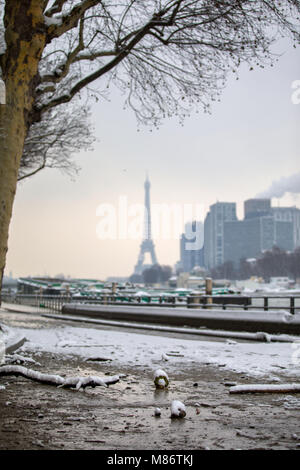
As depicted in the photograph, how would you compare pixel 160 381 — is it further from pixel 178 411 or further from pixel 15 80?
pixel 15 80

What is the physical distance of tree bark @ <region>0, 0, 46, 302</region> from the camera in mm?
7133

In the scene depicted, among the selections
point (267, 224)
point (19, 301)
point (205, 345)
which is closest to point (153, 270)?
point (267, 224)

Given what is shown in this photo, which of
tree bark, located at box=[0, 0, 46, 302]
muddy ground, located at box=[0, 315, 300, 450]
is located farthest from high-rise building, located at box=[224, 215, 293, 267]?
muddy ground, located at box=[0, 315, 300, 450]

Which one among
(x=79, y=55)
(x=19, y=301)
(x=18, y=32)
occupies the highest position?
(x=79, y=55)

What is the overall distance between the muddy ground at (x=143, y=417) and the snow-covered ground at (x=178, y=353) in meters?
1.15

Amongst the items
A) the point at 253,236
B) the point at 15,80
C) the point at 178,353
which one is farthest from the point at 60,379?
the point at 253,236

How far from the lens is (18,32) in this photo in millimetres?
7320

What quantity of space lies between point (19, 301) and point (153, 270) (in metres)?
130

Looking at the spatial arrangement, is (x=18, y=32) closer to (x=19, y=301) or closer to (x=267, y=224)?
(x=19, y=301)

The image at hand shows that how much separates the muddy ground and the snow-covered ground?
1155 millimetres

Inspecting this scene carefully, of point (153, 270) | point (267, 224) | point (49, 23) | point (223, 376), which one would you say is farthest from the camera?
point (267, 224)

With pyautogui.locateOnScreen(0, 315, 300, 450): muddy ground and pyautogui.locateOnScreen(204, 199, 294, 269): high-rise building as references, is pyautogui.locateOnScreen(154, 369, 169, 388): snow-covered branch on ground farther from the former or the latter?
pyautogui.locateOnScreen(204, 199, 294, 269): high-rise building

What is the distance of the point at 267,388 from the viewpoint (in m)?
5.77

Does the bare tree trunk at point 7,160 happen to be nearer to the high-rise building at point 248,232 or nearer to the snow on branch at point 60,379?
the snow on branch at point 60,379
